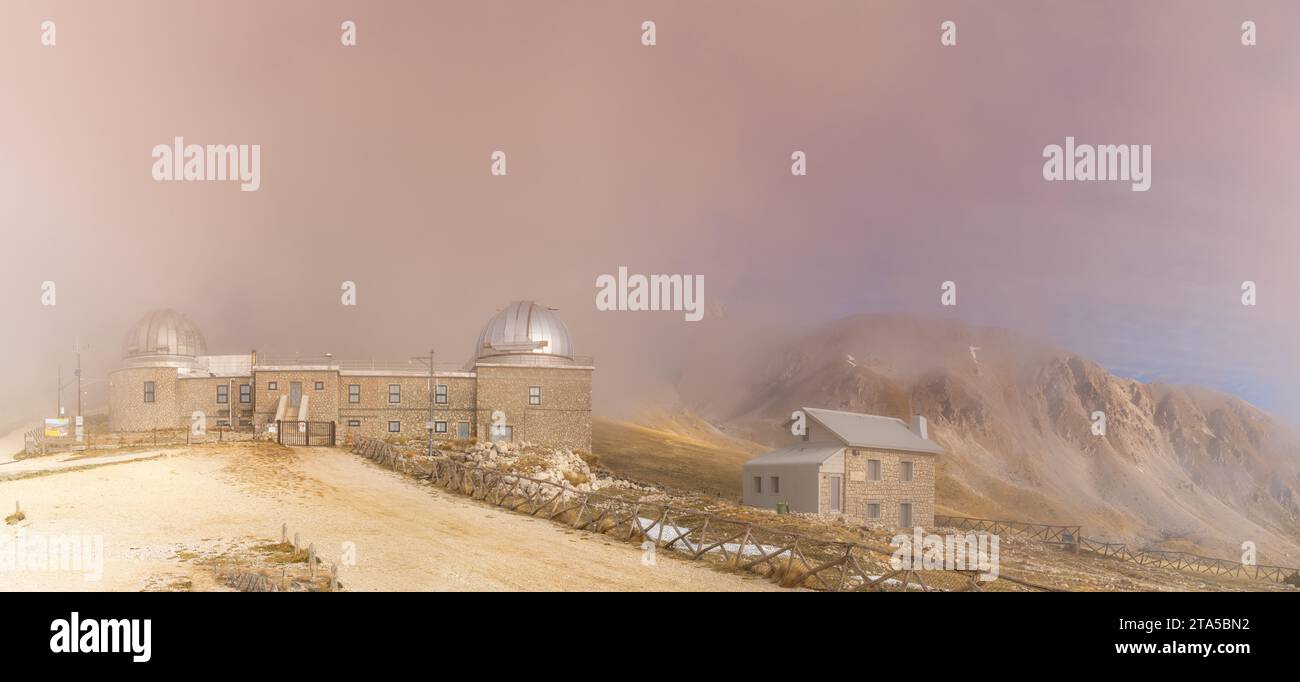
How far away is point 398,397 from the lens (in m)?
63.2

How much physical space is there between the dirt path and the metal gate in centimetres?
1068

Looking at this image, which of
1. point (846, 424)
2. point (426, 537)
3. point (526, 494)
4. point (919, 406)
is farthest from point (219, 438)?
point (919, 406)

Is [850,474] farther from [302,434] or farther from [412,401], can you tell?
[302,434]

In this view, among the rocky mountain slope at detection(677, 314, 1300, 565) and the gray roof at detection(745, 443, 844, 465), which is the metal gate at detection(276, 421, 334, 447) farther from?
the rocky mountain slope at detection(677, 314, 1300, 565)

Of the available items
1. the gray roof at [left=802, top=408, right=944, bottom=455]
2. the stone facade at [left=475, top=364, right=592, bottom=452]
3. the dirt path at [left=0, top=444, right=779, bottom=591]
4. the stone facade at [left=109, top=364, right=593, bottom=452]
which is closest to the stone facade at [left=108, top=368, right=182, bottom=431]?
the stone facade at [left=109, top=364, right=593, bottom=452]

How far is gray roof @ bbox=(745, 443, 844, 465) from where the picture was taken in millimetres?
49094

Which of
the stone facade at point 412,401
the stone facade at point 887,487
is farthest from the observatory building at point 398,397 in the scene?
the stone facade at point 887,487

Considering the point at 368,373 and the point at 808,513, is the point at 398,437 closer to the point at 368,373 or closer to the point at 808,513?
the point at 368,373

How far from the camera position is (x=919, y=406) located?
15138cm

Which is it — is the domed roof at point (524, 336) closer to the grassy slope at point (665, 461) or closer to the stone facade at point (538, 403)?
the stone facade at point (538, 403)

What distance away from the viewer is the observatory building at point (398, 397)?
61906 mm

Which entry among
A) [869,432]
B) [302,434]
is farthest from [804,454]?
[302,434]

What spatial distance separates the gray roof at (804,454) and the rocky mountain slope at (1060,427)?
207 ft

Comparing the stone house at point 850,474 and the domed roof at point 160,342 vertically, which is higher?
the domed roof at point 160,342
